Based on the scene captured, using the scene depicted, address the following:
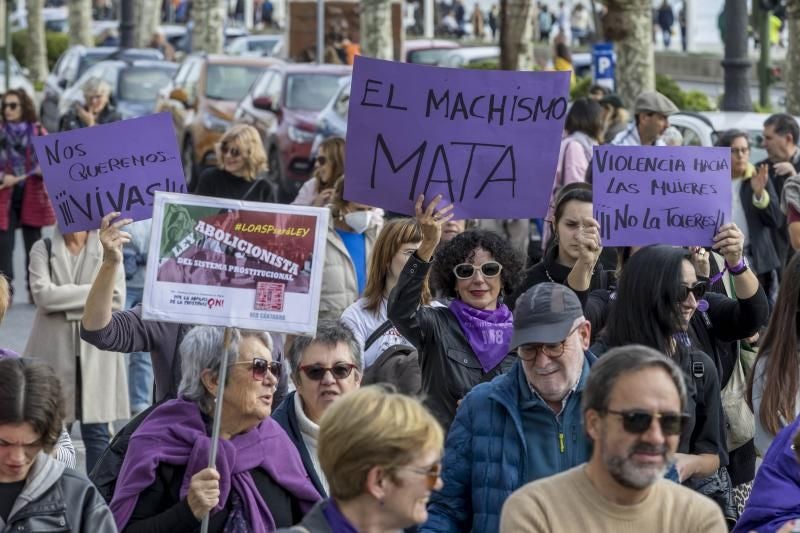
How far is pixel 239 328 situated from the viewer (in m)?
5.59

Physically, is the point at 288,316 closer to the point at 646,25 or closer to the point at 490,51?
the point at 646,25

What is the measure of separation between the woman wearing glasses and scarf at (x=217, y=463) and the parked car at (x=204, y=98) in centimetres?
1799

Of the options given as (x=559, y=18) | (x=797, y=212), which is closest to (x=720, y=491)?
(x=797, y=212)

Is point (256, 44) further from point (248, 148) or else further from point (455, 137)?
point (455, 137)

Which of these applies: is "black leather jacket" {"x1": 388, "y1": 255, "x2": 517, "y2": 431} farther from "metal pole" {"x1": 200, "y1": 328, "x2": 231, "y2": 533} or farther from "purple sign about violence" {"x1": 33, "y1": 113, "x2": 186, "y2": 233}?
"purple sign about violence" {"x1": 33, "y1": 113, "x2": 186, "y2": 233}

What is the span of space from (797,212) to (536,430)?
486cm

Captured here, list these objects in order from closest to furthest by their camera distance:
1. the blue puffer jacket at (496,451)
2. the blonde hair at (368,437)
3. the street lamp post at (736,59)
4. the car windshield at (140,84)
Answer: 1. the blonde hair at (368,437)
2. the blue puffer jacket at (496,451)
3. the street lamp post at (736,59)
4. the car windshield at (140,84)

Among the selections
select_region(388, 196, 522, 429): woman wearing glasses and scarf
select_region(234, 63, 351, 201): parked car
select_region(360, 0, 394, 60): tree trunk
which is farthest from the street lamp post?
select_region(388, 196, 522, 429): woman wearing glasses and scarf

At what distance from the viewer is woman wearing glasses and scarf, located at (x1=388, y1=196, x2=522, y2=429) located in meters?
6.43

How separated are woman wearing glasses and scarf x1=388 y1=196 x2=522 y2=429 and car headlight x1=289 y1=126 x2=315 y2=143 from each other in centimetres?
1548

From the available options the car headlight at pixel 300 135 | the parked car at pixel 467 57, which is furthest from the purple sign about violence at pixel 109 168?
the parked car at pixel 467 57

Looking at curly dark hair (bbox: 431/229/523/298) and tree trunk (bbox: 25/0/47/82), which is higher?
curly dark hair (bbox: 431/229/523/298)

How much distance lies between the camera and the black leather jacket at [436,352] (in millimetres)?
6410

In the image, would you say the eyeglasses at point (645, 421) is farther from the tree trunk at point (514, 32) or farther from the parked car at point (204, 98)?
the tree trunk at point (514, 32)
